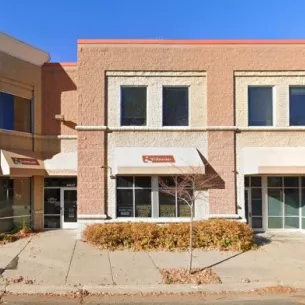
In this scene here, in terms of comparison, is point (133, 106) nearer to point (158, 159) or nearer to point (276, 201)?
point (158, 159)

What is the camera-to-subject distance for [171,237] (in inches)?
529

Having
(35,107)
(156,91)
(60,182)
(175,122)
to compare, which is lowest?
(60,182)

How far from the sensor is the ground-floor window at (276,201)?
16.8 m

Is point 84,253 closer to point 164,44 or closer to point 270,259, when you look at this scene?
point 270,259

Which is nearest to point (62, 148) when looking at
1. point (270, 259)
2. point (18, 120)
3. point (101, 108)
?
point (18, 120)

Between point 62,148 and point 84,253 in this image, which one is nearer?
point 84,253

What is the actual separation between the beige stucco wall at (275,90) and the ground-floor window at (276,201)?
2.62m

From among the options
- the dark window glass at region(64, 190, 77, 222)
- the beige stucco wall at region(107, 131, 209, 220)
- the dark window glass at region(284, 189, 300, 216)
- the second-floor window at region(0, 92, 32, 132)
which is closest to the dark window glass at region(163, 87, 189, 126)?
the beige stucco wall at region(107, 131, 209, 220)

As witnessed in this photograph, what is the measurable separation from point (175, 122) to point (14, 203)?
784cm

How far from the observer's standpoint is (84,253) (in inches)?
498

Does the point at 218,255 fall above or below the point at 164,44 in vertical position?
below

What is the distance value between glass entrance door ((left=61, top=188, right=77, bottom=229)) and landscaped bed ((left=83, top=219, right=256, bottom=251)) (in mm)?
4649

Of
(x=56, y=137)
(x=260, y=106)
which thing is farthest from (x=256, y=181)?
(x=56, y=137)

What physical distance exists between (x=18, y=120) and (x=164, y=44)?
7185mm
